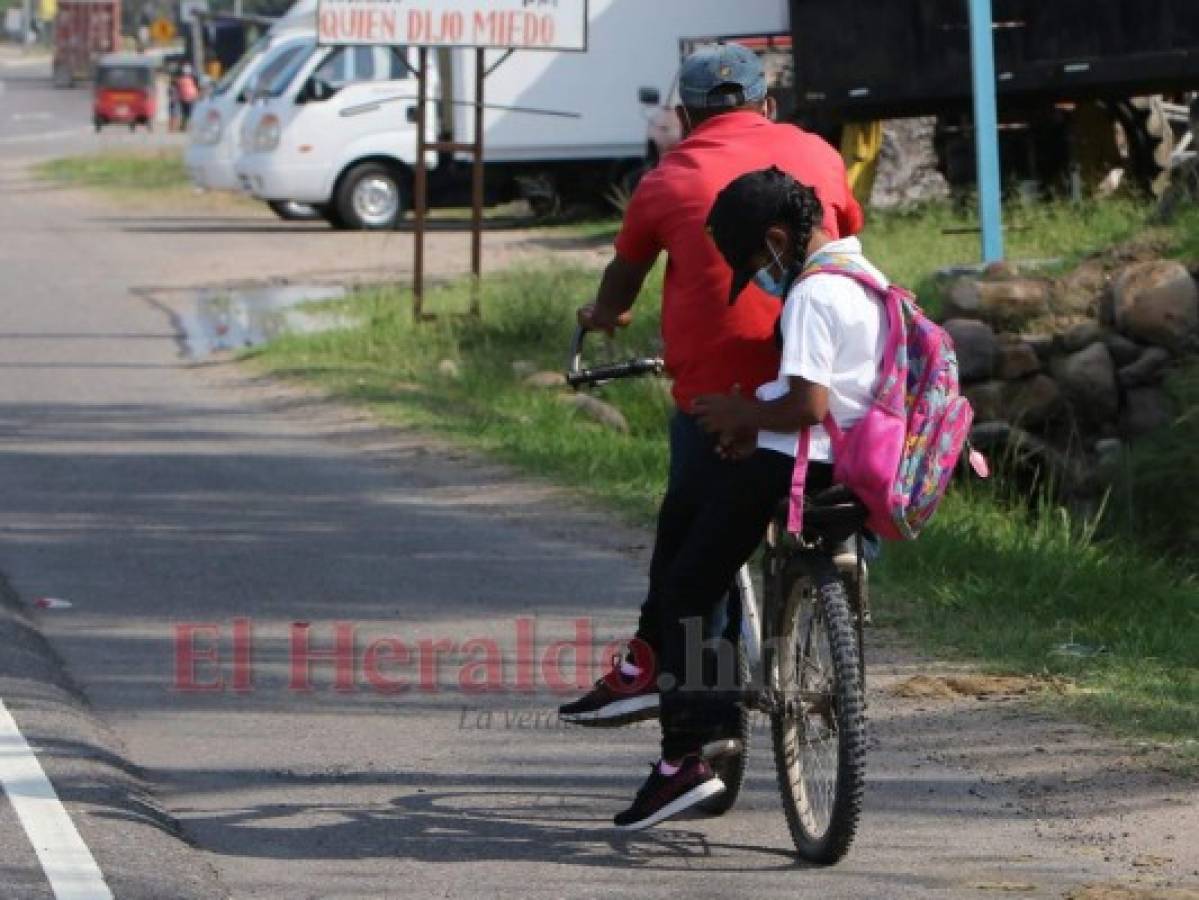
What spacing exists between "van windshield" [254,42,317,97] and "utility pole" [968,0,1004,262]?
49.5ft

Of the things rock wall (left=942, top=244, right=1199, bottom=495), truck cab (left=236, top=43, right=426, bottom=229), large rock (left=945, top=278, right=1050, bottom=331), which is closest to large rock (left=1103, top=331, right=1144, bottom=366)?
rock wall (left=942, top=244, right=1199, bottom=495)

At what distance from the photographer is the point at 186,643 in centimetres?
898

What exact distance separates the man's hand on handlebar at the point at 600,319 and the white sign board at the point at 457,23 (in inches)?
458

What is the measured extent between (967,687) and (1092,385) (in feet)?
23.3

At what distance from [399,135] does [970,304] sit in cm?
1546

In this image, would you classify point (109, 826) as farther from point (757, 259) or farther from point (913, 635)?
point (913, 635)

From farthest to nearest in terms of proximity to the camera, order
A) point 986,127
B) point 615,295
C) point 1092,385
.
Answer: point 986,127, point 1092,385, point 615,295

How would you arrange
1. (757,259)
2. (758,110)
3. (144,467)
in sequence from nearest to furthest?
1. (757,259)
2. (758,110)
3. (144,467)

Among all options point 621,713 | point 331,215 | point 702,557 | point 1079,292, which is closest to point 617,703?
point 621,713

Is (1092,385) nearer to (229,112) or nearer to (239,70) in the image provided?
(229,112)

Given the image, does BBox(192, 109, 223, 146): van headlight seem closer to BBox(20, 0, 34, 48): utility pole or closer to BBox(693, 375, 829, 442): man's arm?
BBox(693, 375, 829, 442): man's arm

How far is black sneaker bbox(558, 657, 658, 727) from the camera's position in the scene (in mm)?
6762

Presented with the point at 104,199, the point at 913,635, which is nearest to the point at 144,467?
the point at 913,635

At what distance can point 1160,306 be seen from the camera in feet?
49.0
